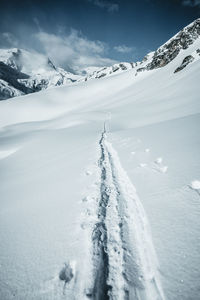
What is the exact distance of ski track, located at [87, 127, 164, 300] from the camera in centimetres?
150

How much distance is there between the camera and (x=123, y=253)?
75.2 inches

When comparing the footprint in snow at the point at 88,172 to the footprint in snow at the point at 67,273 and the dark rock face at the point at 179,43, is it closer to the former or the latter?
the footprint in snow at the point at 67,273

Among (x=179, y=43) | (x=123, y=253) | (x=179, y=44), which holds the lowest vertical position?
(x=123, y=253)

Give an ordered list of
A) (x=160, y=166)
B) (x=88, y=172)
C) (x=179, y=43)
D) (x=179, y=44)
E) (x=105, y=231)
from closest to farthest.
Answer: (x=105, y=231)
(x=160, y=166)
(x=88, y=172)
(x=179, y=44)
(x=179, y=43)

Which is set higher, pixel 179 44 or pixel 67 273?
pixel 179 44

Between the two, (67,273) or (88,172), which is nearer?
(67,273)

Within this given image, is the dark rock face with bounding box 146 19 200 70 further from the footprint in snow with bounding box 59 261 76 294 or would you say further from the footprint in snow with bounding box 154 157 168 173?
the footprint in snow with bounding box 59 261 76 294

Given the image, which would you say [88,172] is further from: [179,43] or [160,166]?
[179,43]

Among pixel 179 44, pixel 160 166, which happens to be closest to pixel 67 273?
pixel 160 166

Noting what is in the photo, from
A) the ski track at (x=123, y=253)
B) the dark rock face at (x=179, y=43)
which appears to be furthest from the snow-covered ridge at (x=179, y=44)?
the ski track at (x=123, y=253)

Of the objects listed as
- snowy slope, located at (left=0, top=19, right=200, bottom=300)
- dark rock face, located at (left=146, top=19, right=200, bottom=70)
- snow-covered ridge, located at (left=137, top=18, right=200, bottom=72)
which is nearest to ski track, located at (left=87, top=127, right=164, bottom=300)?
snowy slope, located at (left=0, top=19, right=200, bottom=300)

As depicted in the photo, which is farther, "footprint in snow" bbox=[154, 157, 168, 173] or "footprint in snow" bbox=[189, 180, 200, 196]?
"footprint in snow" bbox=[154, 157, 168, 173]

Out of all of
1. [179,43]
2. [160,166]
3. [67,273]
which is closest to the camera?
[67,273]

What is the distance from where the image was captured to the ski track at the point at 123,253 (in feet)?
4.91
